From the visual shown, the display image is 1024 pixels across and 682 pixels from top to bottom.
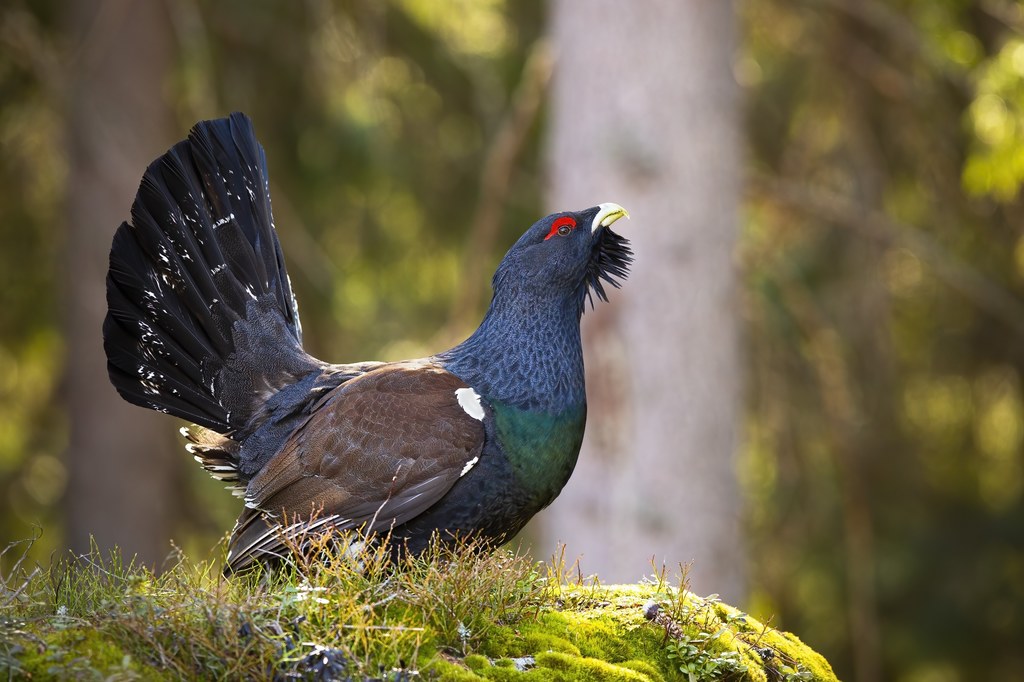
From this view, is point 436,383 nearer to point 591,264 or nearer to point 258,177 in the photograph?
point 591,264

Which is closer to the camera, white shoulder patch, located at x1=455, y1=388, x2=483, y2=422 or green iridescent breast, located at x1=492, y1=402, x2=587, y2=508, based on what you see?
green iridescent breast, located at x1=492, y1=402, x2=587, y2=508

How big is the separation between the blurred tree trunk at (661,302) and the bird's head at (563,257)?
2.65 meters

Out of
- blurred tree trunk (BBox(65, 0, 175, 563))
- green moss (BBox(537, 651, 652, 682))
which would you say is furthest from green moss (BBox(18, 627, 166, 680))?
blurred tree trunk (BBox(65, 0, 175, 563))

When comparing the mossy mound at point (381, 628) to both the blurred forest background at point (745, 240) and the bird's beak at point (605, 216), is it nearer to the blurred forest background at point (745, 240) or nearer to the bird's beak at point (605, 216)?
the bird's beak at point (605, 216)

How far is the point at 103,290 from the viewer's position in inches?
408

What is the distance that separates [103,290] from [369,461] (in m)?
6.99

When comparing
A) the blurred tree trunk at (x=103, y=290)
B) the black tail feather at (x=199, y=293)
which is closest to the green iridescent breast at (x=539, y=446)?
the black tail feather at (x=199, y=293)

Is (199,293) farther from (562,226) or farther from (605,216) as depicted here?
(605,216)

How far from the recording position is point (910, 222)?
1283 centimetres

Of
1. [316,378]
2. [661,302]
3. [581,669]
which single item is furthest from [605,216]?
[661,302]

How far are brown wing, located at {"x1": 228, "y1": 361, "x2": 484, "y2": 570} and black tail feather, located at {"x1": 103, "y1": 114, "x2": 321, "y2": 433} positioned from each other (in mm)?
589

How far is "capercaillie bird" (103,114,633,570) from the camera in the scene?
4.20 m

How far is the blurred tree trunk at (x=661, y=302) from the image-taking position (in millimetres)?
7535

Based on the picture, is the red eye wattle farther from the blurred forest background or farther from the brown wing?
the blurred forest background
